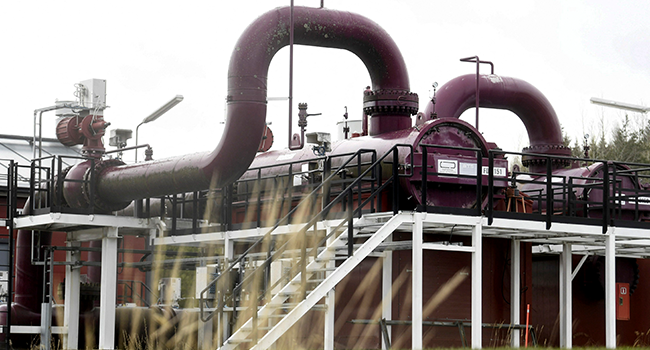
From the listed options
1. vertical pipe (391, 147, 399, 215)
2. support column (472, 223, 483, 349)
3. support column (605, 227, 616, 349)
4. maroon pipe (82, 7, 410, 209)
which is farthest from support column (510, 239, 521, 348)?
vertical pipe (391, 147, 399, 215)

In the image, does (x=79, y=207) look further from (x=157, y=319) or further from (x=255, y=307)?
(x=255, y=307)

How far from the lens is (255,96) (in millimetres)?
16297

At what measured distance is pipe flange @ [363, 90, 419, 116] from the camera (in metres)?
18.0

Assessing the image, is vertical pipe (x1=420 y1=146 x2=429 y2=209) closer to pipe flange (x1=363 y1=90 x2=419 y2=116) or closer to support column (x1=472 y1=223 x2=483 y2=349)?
support column (x1=472 y1=223 x2=483 y2=349)

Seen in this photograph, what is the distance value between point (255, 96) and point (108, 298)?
5753 millimetres

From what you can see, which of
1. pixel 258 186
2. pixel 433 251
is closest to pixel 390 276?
pixel 433 251

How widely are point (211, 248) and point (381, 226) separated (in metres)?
7.23

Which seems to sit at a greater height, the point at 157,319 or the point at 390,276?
the point at 390,276

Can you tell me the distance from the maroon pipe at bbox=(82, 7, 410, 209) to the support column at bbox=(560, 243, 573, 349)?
4.03m

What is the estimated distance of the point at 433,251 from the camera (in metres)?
16.9

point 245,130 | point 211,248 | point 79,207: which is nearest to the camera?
point 245,130

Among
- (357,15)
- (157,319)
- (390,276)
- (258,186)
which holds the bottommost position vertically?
(157,319)

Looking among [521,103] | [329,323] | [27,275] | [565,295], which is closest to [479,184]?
[329,323]

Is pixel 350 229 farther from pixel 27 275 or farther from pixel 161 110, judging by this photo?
pixel 161 110
